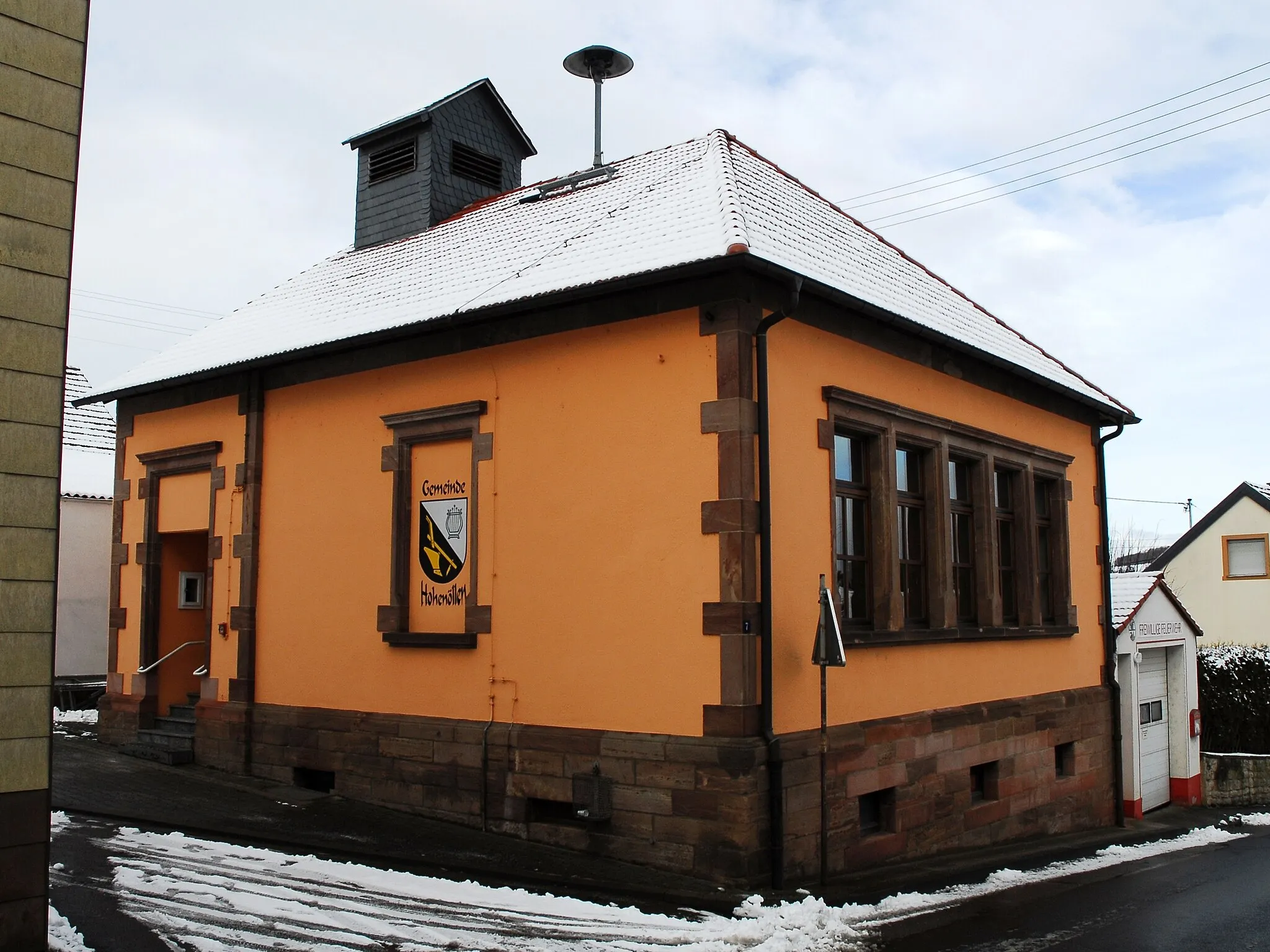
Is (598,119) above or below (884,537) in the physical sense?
above

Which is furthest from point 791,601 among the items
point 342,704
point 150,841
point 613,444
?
point 150,841

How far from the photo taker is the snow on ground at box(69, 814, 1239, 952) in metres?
7.86

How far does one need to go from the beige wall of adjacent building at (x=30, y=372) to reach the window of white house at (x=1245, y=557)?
31.8 m

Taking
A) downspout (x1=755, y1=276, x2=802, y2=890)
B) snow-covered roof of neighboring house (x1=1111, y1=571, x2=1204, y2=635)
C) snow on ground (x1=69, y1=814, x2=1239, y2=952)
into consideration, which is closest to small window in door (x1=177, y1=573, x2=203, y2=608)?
snow on ground (x1=69, y1=814, x2=1239, y2=952)

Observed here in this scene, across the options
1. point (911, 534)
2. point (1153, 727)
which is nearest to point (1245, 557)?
point (1153, 727)

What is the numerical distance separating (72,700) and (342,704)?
10214 millimetres

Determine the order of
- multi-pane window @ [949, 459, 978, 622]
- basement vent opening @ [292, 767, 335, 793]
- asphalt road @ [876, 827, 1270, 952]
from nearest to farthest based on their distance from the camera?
asphalt road @ [876, 827, 1270, 952] < basement vent opening @ [292, 767, 335, 793] < multi-pane window @ [949, 459, 978, 622]

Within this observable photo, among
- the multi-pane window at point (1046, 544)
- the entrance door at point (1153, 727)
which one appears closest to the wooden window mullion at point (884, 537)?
the multi-pane window at point (1046, 544)

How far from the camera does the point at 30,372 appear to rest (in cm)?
691

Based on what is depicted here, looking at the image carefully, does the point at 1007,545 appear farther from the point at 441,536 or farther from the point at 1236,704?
the point at 1236,704

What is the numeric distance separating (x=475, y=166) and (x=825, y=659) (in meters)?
11.5

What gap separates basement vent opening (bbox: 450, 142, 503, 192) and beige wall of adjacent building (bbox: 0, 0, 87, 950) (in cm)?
1121

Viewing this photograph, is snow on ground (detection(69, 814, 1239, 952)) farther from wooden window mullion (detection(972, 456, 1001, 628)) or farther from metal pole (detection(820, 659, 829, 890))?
wooden window mullion (detection(972, 456, 1001, 628))

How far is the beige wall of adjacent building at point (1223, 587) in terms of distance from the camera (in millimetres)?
31609
